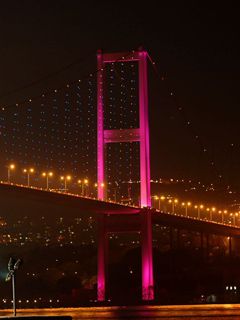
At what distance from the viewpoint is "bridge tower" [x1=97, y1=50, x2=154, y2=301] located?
4131 centimetres

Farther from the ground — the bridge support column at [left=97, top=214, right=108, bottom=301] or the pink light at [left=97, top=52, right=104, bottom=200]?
the pink light at [left=97, top=52, right=104, bottom=200]

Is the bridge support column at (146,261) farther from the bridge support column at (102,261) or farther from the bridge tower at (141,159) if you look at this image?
the bridge support column at (102,261)

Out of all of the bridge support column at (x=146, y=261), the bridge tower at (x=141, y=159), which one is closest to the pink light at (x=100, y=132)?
the bridge tower at (x=141, y=159)

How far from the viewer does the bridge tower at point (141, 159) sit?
136 feet

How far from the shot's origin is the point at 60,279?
58031mm

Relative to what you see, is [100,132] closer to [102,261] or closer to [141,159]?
[141,159]

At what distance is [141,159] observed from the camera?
42312mm

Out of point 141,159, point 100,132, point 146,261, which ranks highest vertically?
point 100,132

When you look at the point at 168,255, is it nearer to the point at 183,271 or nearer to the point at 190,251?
the point at 183,271

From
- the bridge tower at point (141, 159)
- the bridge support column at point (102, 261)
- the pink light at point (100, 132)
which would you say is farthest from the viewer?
the pink light at point (100, 132)

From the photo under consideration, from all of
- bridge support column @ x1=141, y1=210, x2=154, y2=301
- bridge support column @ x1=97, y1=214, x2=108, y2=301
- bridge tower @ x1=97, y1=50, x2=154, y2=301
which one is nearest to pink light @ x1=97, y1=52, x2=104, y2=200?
bridge tower @ x1=97, y1=50, x2=154, y2=301

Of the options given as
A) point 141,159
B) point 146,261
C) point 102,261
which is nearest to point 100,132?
point 141,159

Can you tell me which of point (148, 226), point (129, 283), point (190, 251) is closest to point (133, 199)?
point (148, 226)

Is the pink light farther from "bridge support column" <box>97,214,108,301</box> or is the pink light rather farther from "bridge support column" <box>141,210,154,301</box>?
"bridge support column" <box>141,210,154,301</box>
